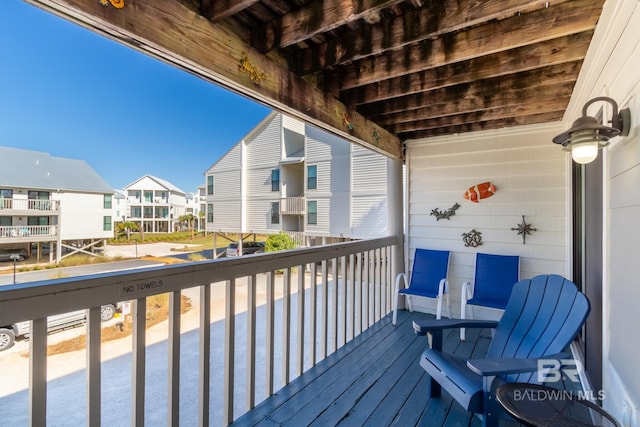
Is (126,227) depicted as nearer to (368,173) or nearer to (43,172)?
(43,172)

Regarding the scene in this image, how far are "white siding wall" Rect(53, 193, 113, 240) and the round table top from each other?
28.5 ft

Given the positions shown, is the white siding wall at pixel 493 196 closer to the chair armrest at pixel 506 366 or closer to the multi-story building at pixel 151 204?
the chair armrest at pixel 506 366

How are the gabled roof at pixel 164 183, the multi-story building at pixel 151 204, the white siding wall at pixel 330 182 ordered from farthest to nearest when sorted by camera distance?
1. the gabled roof at pixel 164 183
2. the multi-story building at pixel 151 204
3. the white siding wall at pixel 330 182

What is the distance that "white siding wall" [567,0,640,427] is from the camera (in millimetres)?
1240

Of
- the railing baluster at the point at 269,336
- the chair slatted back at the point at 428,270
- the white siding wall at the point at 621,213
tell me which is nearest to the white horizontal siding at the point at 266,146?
the chair slatted back at the point at 428,270

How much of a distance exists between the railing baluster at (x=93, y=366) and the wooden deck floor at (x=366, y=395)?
874 millimetres

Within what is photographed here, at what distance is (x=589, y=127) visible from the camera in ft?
4.75

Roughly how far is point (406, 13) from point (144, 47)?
1.42 m

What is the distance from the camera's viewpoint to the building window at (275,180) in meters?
13.0

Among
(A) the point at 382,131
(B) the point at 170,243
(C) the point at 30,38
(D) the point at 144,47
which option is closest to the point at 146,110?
(B) the point at 170,243

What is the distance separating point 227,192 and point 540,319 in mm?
13943

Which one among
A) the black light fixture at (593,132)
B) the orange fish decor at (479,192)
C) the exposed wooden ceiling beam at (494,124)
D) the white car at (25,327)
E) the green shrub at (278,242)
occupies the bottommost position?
the green shrub at (278,242)

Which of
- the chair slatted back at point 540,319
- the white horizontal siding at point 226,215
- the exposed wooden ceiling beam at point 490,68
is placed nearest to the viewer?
the chair slatted back at point 540,319

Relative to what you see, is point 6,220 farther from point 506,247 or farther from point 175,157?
point 175,157
